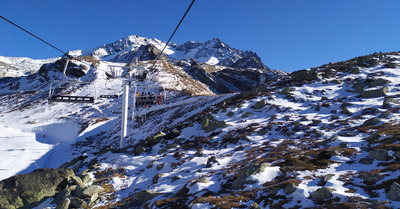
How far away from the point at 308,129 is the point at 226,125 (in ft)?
22.4

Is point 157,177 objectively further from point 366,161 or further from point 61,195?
point 366,161

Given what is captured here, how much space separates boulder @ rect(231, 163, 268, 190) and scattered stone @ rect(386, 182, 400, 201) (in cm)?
465

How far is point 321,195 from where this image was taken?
23.0 ft

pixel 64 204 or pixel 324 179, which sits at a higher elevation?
pixel 324 179

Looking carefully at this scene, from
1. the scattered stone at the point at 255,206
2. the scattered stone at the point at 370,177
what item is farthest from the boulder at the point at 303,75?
the scattered stone at the point at 255,206

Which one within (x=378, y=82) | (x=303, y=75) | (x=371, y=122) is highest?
(x=303, y=75)

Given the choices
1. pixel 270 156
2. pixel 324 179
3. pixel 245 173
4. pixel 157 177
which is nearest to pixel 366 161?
pixel 324 179

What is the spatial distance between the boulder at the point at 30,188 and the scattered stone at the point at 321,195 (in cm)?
1330

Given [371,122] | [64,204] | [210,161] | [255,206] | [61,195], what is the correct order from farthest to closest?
[371,122]
[210,161]
[61,195]
[64,204]
[255,206]

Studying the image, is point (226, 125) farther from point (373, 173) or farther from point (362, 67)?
point (362, 67)

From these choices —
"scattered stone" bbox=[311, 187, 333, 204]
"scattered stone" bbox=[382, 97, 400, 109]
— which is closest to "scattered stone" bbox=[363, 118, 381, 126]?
"scattered stone" bbox=[382, 97, 400, 109]

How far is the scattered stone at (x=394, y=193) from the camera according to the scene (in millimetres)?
6105

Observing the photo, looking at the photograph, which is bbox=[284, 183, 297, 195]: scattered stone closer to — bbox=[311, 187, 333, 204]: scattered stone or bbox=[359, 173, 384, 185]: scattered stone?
bbox=[311, 187, 333, 204]: scattered stone

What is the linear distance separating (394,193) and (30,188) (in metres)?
16.1
